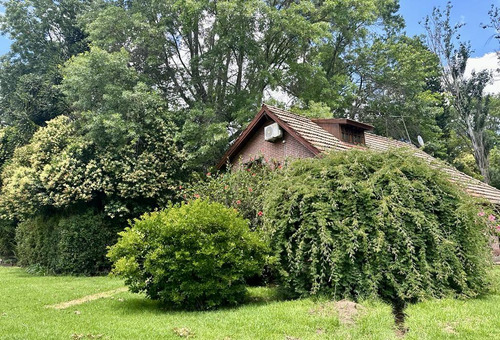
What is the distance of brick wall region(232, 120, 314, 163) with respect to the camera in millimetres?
11716

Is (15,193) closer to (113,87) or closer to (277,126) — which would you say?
→ (113,87)

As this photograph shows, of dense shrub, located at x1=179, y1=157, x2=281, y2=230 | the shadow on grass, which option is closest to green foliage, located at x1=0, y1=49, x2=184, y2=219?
dense shrub, located at x1=179, y1=157, x2=281, y2=230

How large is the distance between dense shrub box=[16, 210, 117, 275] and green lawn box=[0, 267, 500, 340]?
6.65 metres

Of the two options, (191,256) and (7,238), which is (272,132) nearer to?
(191,256)

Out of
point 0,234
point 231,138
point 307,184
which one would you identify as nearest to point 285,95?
point 231,138

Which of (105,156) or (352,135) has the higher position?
(352,135)

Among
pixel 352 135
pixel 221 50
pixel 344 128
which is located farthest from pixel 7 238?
pixel 352 135

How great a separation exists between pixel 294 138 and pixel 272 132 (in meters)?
0.90

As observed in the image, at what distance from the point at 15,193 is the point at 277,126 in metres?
10.6

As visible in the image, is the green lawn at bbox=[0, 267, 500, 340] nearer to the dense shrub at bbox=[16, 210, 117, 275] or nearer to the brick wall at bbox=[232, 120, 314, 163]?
the brick wall at bbox=[232, 120, 314, 163]

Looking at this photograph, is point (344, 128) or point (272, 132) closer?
point (272, 132)

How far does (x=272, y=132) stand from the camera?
12344mm

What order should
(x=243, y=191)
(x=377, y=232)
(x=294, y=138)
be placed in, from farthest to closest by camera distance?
(x=294, y=138)
(x=243, y=191)
(x=377, y=232)

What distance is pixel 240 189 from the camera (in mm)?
10148
